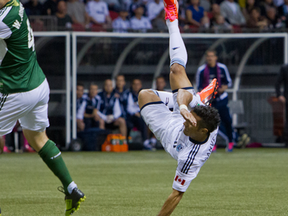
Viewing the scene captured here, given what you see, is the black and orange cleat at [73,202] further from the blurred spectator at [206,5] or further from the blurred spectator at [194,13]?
the blurred spectator at [206,5]

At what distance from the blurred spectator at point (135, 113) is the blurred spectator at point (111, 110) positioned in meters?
0.25

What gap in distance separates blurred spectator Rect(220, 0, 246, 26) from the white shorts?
40.0 ft

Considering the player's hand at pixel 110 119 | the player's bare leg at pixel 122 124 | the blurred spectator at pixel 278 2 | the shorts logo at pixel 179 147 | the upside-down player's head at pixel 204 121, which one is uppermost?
the upside-down player's head at pixel 204 121

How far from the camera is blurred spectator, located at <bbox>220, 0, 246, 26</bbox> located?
641 inches

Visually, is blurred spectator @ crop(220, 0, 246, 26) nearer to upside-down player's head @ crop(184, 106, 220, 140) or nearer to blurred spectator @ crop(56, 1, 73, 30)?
blurred spectator @ crop(56, 1, 73, 30)

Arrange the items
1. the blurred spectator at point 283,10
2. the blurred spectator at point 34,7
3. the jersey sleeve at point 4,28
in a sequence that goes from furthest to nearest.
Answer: the blurred spectator at point 283,10 → the blurred spectator at point 34,7 → the jersey sleeve at point 4,28

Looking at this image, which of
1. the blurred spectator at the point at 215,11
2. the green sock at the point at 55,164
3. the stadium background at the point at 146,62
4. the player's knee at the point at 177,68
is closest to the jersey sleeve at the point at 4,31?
the green sock at the point at 55,164

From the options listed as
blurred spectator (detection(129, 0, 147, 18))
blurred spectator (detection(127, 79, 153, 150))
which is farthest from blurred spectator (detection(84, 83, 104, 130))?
blurred spectator (detection(129, 0, 147, 18))

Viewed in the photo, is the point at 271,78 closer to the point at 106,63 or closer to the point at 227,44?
the point at 227,44

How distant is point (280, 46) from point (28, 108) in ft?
34.3

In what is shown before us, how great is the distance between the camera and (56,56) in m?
13.1

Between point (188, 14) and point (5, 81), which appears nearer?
point (5, 81)

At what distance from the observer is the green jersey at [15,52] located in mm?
4535

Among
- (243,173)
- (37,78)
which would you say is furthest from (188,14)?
(37,78)
